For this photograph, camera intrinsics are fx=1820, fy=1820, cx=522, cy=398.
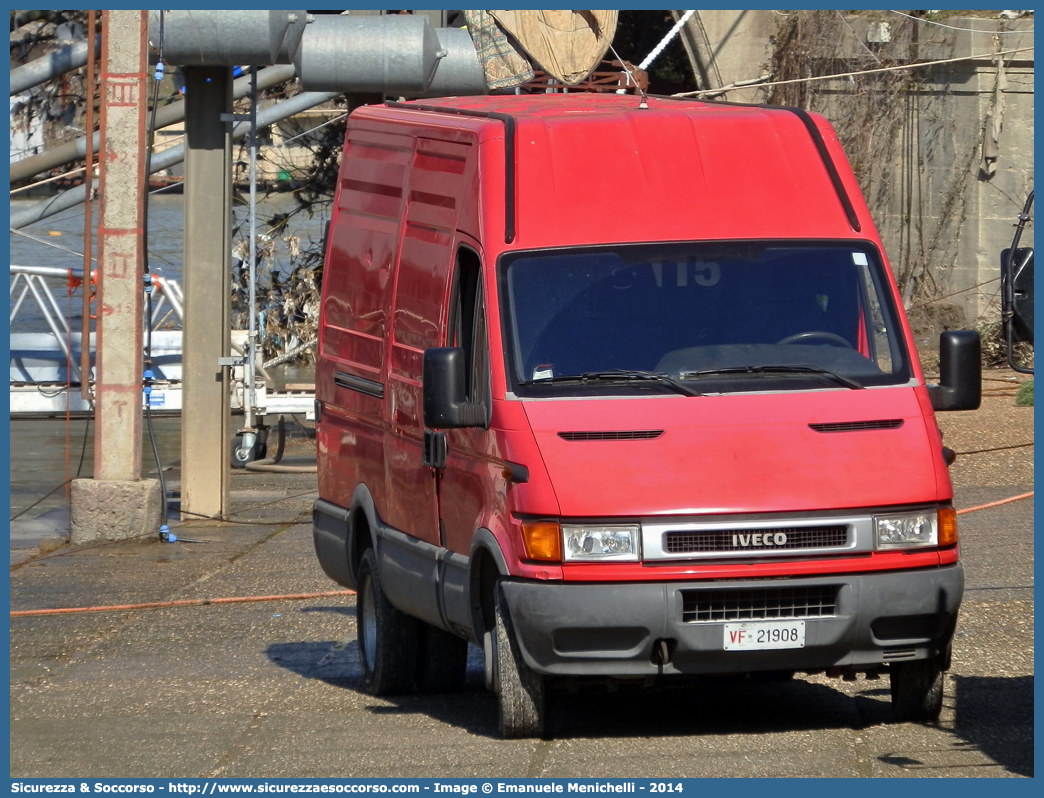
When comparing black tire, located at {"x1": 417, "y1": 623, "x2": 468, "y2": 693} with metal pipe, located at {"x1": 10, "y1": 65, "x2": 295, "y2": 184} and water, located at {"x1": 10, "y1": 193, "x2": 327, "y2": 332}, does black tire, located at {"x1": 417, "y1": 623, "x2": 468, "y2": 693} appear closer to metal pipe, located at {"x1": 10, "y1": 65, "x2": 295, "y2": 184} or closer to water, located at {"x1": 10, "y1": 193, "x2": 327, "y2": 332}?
metal pipe, located at {"x1": 10, "y1": 65, "x2": 295, "y2": 184}

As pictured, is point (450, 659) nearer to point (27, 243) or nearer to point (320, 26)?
point (320, 26)

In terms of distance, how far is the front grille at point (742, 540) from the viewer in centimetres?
686

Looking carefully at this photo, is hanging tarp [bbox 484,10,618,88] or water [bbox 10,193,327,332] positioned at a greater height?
hanging tarp [bbox 484,10,618,88]

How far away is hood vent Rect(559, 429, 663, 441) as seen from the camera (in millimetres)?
6996

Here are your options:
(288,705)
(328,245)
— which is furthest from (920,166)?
(288,705)

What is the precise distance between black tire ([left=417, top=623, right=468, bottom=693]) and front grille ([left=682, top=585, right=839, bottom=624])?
2.15 meters

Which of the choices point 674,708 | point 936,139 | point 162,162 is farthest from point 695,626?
point 936,139

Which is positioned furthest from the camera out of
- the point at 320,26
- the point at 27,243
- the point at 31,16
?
the point at 27,243

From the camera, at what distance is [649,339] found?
7.46 metres

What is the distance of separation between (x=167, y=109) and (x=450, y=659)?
12313mm

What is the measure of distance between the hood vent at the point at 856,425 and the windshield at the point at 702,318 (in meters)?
0.23

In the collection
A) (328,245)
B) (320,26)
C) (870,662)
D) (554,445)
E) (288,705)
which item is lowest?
(288,705)

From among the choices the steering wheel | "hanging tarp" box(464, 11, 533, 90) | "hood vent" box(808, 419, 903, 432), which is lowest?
"hood vent" box(808, 419, 903, 432)

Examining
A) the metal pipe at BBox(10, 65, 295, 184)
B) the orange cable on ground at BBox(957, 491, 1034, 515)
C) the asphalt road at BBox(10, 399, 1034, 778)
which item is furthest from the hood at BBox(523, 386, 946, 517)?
the metal pipe at BBox(10, 65, 295, 184)
